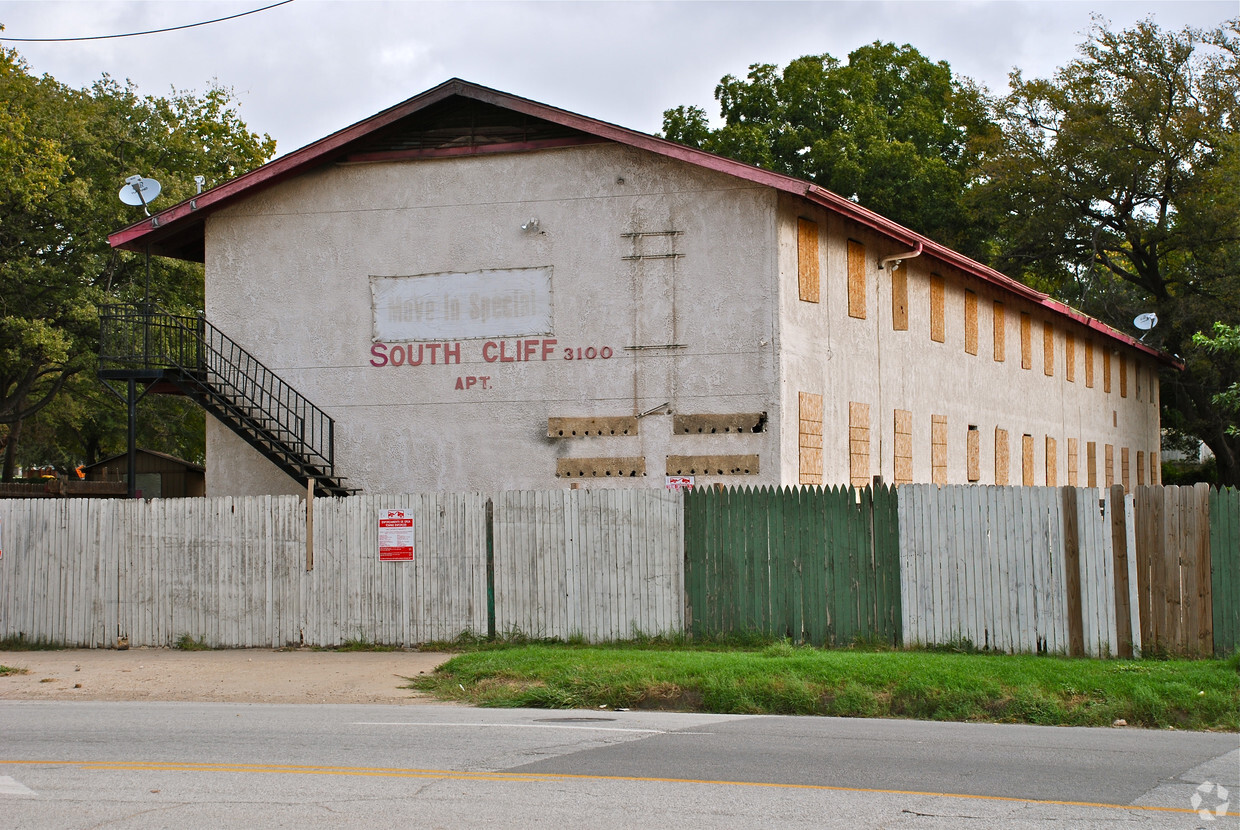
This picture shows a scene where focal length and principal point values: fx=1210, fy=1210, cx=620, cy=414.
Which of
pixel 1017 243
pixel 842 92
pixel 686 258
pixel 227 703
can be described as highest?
pixel 842 92

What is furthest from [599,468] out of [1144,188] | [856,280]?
[1144,188]

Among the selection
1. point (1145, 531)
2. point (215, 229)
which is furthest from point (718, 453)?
point (215, 229)

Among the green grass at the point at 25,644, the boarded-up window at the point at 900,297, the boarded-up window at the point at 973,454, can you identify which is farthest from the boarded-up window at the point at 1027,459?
the green grass at the point at 25,644

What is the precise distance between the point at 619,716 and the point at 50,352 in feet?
96.4

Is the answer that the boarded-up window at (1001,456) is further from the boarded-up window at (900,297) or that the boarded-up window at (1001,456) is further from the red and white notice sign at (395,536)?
the red and white notice sign at (395,536)

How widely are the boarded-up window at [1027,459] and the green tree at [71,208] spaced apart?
25.4 m

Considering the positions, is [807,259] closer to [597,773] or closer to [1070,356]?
[597,773]

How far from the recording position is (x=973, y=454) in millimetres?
26375

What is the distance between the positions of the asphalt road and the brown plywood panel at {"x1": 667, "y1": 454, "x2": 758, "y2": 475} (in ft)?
27.0

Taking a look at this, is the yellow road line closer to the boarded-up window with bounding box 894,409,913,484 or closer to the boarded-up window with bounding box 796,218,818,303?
the boarded-up window with bounding box 796,218,818,303

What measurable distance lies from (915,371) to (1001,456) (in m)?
5.51

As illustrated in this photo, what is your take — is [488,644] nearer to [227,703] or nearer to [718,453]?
[227,703]

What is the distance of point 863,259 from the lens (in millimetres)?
21922

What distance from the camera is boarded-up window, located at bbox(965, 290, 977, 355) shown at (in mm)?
26297
